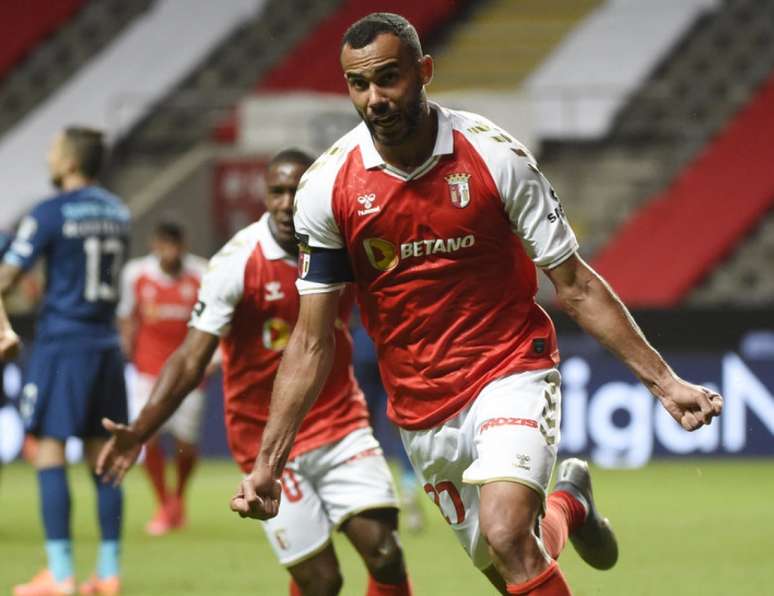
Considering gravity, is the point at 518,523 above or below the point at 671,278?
above

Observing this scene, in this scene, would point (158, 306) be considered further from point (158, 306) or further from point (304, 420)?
point (304, 420)

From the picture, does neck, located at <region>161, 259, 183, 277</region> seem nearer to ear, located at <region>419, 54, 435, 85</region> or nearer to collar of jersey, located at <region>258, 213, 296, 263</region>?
collar of jersey, located at <region>258, 213, 296, 263</region>

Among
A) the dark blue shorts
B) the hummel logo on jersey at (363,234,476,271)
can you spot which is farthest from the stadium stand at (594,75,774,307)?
the hummel logo on jersey at (363,234,476,271)

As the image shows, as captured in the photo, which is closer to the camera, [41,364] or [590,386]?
[41,364]

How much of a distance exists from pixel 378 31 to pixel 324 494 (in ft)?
6.46

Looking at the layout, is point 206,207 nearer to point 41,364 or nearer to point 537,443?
point 41,364

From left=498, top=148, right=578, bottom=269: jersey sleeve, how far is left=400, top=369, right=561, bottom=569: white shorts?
40 centimetres

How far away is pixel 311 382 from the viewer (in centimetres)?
491

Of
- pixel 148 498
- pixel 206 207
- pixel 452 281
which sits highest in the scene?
pixel 452 281

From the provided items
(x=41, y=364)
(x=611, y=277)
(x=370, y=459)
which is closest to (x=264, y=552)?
(x=41, y=364)

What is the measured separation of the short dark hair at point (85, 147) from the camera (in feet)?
25.2

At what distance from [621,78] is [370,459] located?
52.8ft

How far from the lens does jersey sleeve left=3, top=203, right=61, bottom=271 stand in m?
7.50

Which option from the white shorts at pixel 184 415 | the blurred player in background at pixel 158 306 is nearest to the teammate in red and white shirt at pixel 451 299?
the white shorts at pixel 184 415
